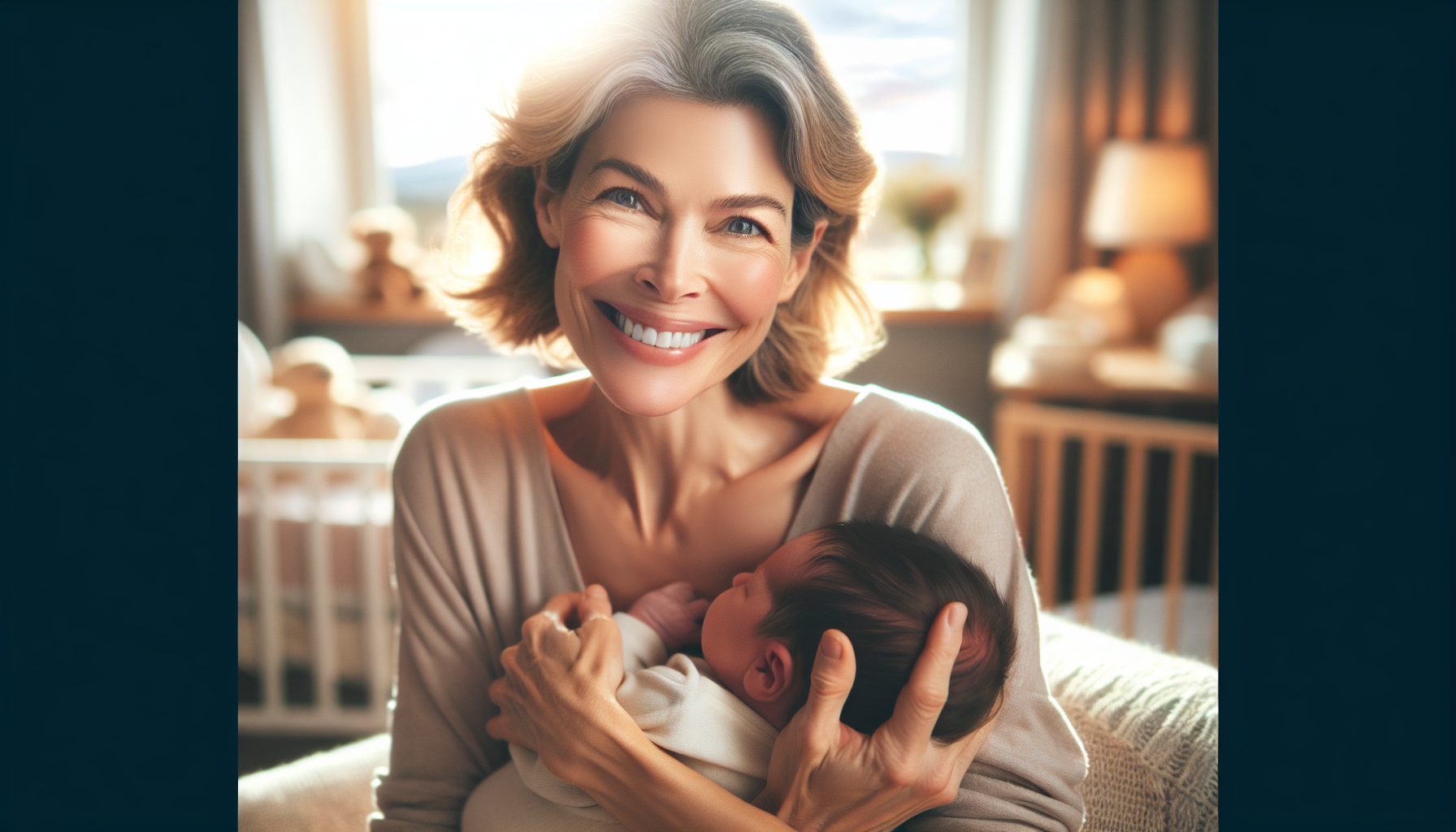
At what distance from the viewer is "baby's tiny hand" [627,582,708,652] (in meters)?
0.77

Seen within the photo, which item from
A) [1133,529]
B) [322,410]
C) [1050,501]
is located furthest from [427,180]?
[1133,529]

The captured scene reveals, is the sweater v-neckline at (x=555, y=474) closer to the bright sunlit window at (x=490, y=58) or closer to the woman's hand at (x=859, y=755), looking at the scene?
the woman's hand at (x=859, y=755)

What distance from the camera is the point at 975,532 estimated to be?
0.76 metres

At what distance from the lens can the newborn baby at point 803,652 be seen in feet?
2.14

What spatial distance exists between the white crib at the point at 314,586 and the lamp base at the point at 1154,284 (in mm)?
2318

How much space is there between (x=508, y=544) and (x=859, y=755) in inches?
15.2

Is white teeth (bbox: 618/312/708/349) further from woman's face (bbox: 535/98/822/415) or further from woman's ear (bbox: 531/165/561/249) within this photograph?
woman's ear (bbox: 531/165/561/249)

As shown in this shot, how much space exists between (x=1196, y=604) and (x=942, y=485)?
143 cm

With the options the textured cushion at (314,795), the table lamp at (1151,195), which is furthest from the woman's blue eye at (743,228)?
the table lamp at (1151,195)

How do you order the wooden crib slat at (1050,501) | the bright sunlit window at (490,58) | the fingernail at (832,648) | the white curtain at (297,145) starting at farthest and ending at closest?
1. the bright sunlit window at (490,58)
2. the white curtain at (297,145)
3. the wooden crib slat at (1050,501)
4. the fingernail at (832,648)

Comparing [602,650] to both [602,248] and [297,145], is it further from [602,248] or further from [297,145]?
[297,145]

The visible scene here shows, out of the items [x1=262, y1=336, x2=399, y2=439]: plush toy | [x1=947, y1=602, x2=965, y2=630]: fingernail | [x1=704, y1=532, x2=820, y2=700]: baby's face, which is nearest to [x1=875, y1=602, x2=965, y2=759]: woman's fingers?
[x1=947, y1=602, x2=965, y2=630]: fingernail

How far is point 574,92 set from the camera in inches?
27.5

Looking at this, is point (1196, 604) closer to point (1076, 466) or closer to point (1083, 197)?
point (1076, 466)
